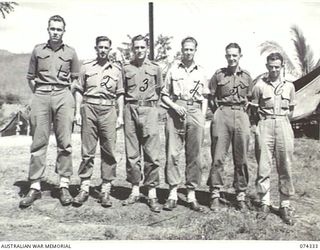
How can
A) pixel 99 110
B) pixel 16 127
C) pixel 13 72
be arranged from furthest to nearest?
pixel 16 127, pixel 13 72, pixel 99 110

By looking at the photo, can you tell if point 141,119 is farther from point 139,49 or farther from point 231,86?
point 231,86

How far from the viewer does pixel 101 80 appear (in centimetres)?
330

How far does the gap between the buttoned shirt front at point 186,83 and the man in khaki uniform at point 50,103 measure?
2.55 feet

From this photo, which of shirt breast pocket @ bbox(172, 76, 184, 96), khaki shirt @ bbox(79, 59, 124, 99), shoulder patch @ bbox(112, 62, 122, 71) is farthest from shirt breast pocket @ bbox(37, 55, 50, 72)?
shirt breast pocket @ bbox(172, 76, 184, 96)

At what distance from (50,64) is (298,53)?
219 centimetres

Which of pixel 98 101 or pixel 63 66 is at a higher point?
pixel 63 66

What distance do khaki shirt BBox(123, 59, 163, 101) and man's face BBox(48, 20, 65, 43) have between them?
1.79 ft

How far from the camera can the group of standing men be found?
328 cm

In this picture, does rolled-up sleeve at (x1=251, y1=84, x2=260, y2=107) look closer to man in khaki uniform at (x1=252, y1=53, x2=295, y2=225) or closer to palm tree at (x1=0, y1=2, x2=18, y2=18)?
man in khaki uniform at (x1=252, y1=53, x2=295, y2=225)

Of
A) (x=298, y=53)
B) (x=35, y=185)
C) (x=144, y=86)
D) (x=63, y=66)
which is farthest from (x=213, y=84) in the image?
(x=35, y=185)

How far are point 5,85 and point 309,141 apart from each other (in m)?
3.09

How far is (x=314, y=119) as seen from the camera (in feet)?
14.0

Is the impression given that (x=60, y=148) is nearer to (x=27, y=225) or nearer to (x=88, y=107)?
(x=88, y=107)

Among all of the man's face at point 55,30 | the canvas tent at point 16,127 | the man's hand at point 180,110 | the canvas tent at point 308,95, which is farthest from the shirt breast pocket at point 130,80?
the canvas tent at point 16,127
